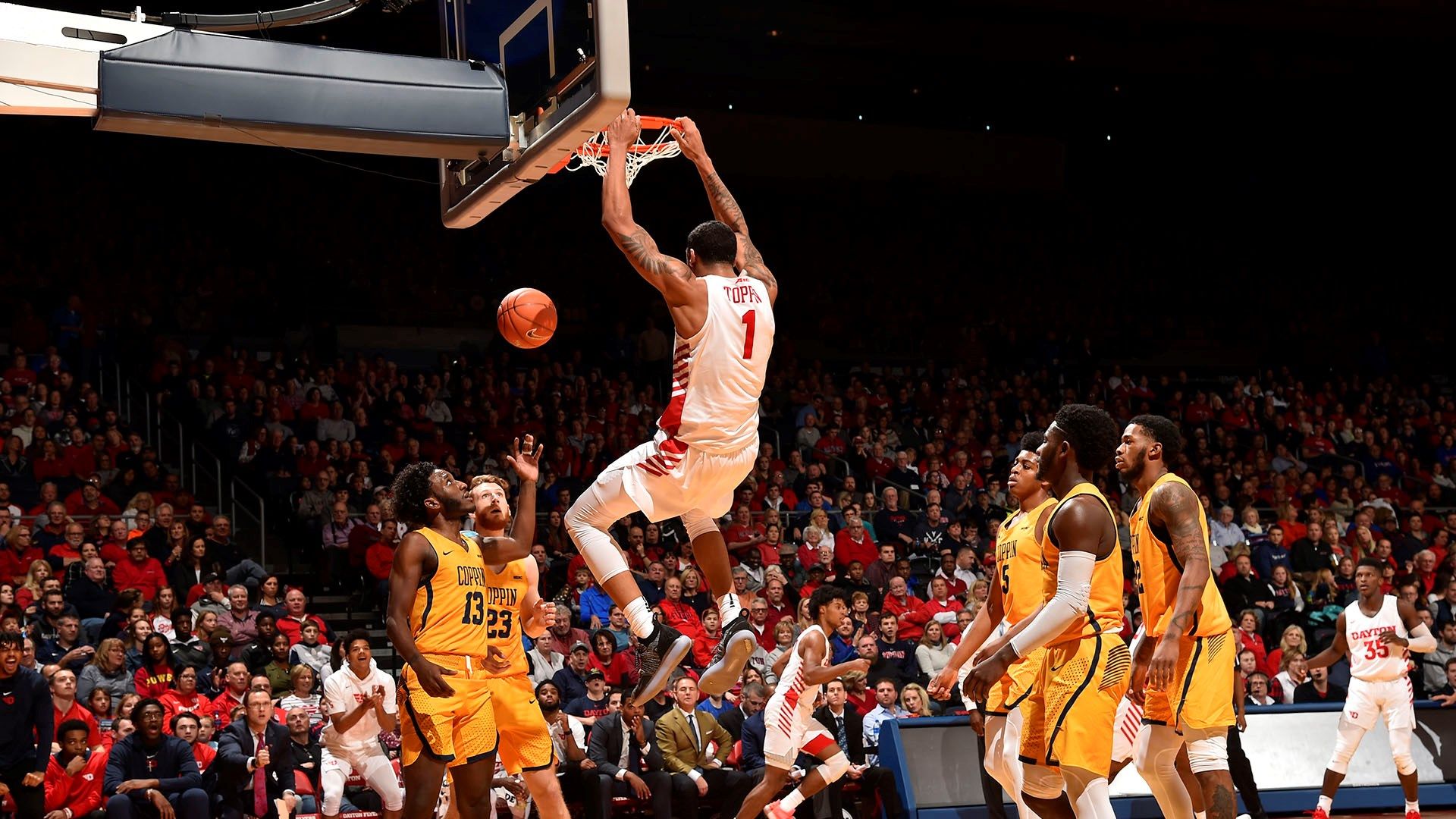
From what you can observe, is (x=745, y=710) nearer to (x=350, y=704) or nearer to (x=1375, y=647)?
(x=350, y=704)

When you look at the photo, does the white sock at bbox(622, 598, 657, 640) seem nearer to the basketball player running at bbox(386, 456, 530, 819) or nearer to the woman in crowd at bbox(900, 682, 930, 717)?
the basketball player running at bbox(386, 456, 530, 819)

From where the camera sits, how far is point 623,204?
601 cm

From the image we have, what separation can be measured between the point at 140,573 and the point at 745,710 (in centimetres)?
522

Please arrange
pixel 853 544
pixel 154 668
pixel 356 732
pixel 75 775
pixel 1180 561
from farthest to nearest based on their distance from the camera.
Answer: pixel 853 544 → pixel 154 668 → pixel 356 732 → pixel 75 775 → pixel 1180 561

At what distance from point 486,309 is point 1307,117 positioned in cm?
1595

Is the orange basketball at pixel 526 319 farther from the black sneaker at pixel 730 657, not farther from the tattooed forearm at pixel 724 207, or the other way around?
the black sneaker at pixel 730 657

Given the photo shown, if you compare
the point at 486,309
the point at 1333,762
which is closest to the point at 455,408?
the point at 486,309

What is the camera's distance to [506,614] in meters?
7.72

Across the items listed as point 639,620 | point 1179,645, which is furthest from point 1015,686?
point 639,620

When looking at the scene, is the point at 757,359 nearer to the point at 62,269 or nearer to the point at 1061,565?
the point at 1061,565

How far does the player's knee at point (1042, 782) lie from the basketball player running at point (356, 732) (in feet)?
17.3

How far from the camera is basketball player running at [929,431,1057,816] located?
7.11m

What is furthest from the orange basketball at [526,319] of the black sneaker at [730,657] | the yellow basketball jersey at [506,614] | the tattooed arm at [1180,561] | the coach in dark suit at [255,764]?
the coach in dark suit at [255,764]

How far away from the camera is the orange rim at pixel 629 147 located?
667cm
